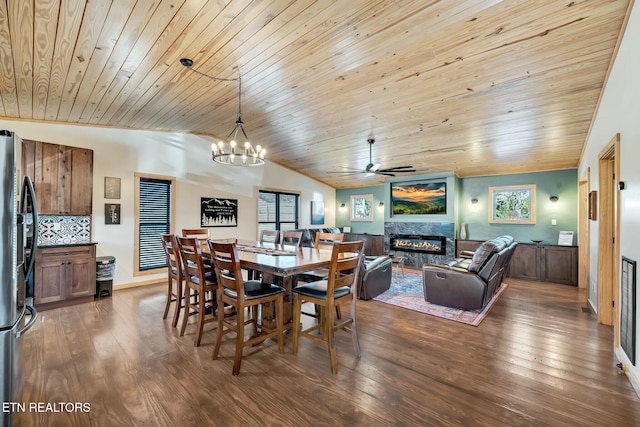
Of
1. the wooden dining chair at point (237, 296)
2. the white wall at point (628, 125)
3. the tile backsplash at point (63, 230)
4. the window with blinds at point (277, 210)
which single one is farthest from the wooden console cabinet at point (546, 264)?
the tile backsplash at point (63, 230)

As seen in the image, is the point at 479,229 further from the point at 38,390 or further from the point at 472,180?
the point at 38,390

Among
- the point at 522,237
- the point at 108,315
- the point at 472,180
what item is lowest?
the point at 108,315

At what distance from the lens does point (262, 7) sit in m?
2.24

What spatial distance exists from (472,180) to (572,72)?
13.9ft

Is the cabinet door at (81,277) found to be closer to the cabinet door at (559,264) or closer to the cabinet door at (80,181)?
the cabinet door at (80,181)

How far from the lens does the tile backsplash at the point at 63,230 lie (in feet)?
14.4

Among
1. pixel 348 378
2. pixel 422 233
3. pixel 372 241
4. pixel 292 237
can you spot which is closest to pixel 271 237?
pixel 292 237

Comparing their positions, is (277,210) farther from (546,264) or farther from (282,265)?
(546,264)

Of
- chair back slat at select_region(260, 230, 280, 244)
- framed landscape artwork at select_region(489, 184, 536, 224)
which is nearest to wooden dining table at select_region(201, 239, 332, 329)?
chair back slat at select_region(260, 230, 280, 244)

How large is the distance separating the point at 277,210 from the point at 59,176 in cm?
456

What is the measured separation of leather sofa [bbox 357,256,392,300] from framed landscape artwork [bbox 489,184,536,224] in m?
3.68

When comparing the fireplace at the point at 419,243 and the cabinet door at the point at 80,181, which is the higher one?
the cabinet door at the point at 80,181

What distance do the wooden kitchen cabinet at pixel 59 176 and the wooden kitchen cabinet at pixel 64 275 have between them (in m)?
0.60

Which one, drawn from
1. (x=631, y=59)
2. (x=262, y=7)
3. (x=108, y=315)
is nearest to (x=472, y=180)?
(x=631, y=59)
